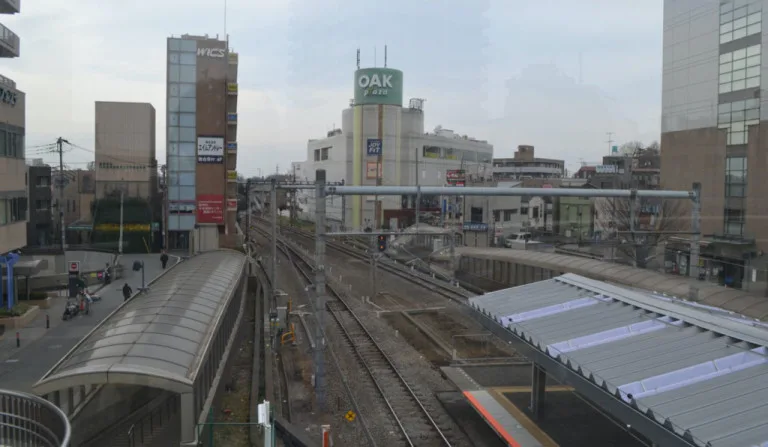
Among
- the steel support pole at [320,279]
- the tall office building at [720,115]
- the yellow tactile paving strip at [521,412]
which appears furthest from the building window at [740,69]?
the steel support pole at [320,279]

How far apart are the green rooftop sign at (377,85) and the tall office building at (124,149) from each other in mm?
24003

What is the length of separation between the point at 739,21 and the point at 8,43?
27976mm

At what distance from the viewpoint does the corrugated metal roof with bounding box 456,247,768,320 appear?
15.6 meters

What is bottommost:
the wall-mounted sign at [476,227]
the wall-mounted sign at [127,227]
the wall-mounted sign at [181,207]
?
the wall-mounted sign at [127,227]

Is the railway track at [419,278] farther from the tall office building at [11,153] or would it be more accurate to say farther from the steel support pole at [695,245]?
the tall office building at [11,153]

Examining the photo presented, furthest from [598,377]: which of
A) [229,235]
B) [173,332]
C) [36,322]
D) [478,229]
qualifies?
[229,235]

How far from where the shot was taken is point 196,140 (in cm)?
3484

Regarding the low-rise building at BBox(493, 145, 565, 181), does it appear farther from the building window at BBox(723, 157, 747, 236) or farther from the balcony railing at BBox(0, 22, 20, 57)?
the balcony railing at BBox(0, 22, 20, 57)

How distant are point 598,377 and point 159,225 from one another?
32825mm

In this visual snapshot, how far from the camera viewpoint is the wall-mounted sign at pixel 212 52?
113ft

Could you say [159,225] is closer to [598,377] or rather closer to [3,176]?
[3,176]

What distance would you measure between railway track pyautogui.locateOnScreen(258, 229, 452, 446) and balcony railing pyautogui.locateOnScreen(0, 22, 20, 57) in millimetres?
14119

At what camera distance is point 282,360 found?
16.6 metres

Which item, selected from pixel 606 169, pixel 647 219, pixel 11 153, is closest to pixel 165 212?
pixel 11 153
